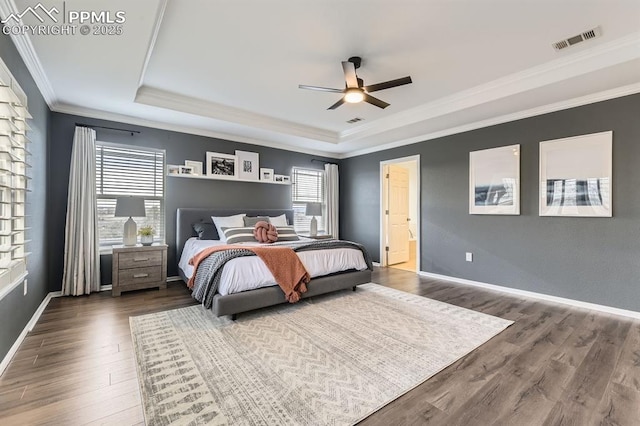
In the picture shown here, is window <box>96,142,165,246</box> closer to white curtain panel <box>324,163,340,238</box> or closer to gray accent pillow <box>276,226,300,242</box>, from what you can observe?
gray accent pillow <box>276,226,300,242</box>

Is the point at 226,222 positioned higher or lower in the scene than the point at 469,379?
higher

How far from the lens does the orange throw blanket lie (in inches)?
127

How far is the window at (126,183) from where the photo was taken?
4.21 m

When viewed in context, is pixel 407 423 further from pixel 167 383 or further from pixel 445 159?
A: pixel 445 159

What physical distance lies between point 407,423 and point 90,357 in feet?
7.80

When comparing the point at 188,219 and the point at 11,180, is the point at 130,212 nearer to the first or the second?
the point at 188,219

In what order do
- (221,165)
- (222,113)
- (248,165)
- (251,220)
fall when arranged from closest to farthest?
(222,113) → (251,220) → (221,165) → (248,165)

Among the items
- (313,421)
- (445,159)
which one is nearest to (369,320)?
(313,421)

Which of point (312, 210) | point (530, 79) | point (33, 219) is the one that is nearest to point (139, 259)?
point (33, 219)

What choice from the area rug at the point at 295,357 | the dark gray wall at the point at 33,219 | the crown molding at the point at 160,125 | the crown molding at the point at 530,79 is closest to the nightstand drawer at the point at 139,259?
the dark gray wall at the point at 33,219

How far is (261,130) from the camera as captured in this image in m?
4.89

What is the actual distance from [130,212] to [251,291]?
230cm

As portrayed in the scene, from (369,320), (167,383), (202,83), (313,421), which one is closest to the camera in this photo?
(313,421)

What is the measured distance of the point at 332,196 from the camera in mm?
6688
